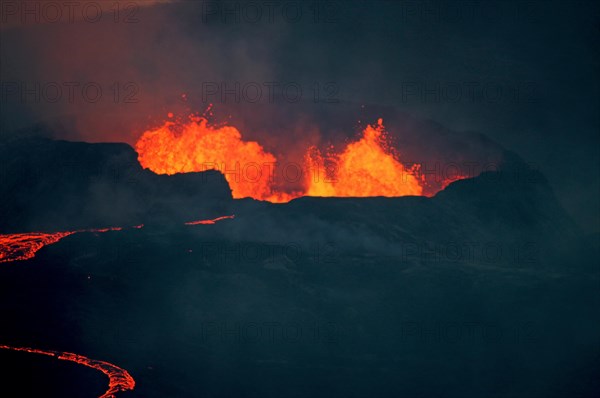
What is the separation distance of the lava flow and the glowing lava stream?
1983cm

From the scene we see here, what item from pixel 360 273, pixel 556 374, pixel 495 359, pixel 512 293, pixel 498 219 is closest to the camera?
pixel 556 374

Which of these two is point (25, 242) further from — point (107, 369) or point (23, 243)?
point (107, 369)

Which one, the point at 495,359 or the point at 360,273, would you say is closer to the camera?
the point at 495,359

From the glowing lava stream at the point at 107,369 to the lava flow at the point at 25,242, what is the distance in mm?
19835

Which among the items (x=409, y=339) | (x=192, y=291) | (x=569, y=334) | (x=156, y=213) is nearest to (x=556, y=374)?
(x=409, y=339)

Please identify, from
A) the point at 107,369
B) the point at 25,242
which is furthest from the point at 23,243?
the point at 107,369

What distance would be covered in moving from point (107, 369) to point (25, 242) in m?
31.0

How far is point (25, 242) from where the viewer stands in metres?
66.9

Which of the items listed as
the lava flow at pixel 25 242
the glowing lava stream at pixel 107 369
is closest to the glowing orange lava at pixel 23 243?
the lava flow at pixel 25 242

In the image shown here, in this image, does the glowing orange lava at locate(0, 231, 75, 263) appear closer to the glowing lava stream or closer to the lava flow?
the lava flow

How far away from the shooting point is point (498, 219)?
9856 centimetres

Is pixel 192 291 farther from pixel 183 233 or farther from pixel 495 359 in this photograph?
pixel 495 359

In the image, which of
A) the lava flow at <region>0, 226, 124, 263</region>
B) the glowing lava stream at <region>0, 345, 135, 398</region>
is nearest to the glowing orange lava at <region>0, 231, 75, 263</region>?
the lava flow at <region>0, 226, 124, 263</region>

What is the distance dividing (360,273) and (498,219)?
3494cm
